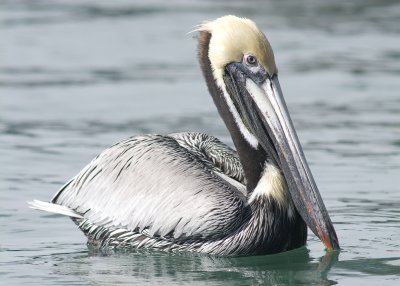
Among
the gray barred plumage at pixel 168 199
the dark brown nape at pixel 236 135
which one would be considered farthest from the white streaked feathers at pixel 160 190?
the dark brown nape at pixel 236 135

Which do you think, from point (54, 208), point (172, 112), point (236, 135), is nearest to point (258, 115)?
point (236, 135)

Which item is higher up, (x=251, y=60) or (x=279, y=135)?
(x=251, y=60)

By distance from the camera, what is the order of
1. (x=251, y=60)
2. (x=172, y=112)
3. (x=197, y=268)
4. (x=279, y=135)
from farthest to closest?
1. (x=172, y=112)
2. (x=251, y=60)
3. (x=279, y=135)
4. (x=197, y=268)

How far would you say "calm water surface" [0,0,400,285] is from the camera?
24.8 ft

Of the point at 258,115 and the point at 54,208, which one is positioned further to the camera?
the point at 54,208

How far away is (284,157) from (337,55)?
24.2 feet

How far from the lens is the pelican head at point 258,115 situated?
297 inches

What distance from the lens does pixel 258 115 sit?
779 cm

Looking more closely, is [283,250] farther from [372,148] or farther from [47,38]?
[47,38]

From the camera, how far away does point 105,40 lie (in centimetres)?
Answer: 1591

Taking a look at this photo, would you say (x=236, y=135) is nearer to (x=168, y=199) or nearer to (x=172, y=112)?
(x=168, y=199)

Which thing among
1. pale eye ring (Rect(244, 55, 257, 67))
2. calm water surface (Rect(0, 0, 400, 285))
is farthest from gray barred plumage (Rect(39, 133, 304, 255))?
pale eye ring (Rect(244, 55, 257, 67))

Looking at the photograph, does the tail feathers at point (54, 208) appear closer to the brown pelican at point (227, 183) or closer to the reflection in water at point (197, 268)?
the brown pelican at point (227, 183)

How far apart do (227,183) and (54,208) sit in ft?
3.95
